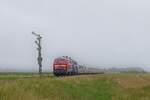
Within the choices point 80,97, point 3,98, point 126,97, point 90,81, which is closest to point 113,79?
point 90,81

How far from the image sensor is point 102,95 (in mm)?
41594

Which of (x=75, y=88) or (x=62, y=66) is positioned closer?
(x=75, y=88)

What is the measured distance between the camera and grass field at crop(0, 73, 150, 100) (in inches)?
1201

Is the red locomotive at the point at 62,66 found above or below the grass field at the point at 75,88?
above

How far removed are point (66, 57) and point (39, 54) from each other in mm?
6181

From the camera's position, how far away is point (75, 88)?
40.6 metres

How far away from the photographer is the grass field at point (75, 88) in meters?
30.5

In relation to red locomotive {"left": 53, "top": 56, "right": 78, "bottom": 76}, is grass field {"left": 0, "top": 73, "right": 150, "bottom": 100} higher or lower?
lower

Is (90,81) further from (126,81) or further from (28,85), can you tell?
(28,85)

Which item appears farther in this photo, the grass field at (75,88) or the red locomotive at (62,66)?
the red locomotive at (62,66)

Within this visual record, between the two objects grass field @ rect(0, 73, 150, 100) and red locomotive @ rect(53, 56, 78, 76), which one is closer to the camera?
grass field @ rect(0, 73, 150, 100)

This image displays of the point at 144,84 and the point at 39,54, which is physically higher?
the point at 39,54

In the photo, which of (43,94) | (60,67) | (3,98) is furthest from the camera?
(60,67)

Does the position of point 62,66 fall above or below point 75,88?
above
